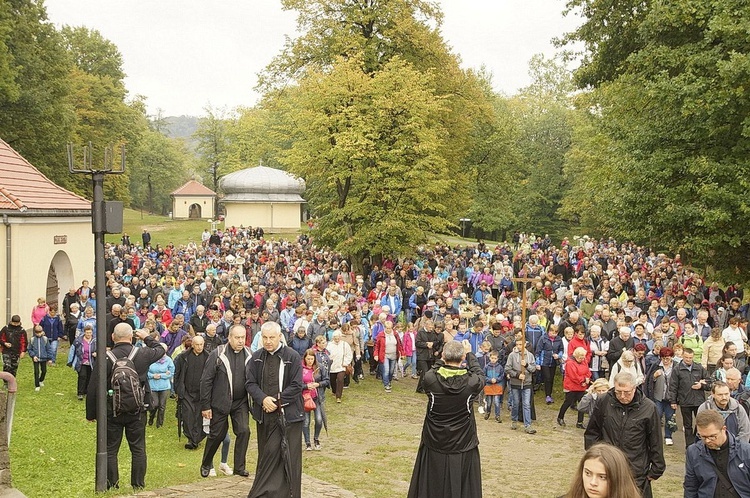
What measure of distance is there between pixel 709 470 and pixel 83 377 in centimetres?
1193

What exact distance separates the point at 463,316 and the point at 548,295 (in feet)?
16.3

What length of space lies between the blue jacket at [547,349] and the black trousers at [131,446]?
8.81 m

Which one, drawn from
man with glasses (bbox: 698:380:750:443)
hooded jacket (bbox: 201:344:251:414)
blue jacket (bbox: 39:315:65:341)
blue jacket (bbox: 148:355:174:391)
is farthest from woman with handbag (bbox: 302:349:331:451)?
blue jacket (bbox: 39:315:65:341)

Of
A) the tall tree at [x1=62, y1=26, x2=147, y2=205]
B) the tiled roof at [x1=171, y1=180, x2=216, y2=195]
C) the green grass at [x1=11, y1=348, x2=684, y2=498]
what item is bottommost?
the green grass at [x1=11, y1=348, x2=684, y2=498]

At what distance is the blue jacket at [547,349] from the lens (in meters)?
15.4

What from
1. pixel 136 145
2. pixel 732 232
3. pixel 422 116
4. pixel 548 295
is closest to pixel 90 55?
pixel 136 145

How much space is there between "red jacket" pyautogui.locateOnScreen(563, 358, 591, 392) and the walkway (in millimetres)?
6409

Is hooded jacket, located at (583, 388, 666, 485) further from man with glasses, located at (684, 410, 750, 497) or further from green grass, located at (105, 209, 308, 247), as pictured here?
green grass, located at (105, 209, 308, 247)

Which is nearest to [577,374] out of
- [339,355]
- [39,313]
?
[339,355]

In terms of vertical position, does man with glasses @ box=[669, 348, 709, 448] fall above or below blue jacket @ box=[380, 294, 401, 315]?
below

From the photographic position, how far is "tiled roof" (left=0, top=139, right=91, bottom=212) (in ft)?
69.4

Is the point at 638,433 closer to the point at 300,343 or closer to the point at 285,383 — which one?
the point at 285,383

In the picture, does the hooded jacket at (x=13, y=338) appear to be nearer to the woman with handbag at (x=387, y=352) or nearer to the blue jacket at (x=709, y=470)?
the woman with handbag at (x=387, y=352)

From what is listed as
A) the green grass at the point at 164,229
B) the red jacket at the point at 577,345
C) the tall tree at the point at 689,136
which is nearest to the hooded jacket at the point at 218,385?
the red jacket at the point at 577,345
